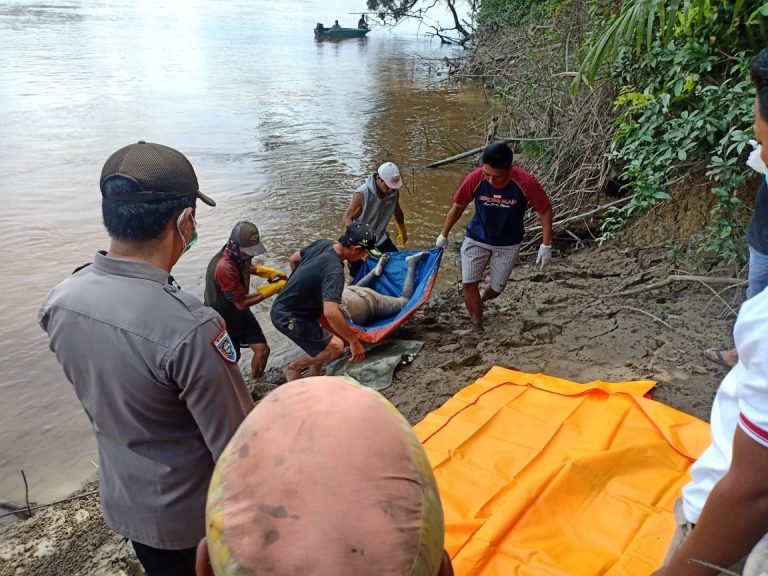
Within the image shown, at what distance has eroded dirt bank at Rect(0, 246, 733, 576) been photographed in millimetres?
2658

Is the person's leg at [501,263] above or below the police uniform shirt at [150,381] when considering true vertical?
below

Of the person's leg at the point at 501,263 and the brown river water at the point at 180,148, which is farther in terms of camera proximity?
the brown river water at the point at 180,148

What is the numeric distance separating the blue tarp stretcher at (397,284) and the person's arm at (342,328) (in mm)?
137

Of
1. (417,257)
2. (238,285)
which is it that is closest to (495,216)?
(417,257)

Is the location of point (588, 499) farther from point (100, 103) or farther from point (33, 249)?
point (100, 103)

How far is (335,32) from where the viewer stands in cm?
3419

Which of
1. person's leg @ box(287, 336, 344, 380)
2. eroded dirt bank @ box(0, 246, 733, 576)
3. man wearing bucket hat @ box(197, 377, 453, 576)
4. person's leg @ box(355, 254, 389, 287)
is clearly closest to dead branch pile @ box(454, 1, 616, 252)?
eroded dirt bank @ box(0, 246, 733, 576)

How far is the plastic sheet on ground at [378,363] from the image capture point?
3910 mm

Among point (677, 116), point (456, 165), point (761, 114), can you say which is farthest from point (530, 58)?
point (761, 114)

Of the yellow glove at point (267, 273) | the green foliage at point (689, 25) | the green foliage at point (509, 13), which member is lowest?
the yellow glove at point (267, 273)

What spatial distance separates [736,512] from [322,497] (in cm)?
72

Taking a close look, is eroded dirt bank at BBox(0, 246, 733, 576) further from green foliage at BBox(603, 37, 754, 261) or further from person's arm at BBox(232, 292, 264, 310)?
person's arm at BBox(232, 292, 264, 310)

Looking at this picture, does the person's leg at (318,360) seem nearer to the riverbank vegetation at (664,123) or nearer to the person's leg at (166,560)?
the person's leg at (166,560)

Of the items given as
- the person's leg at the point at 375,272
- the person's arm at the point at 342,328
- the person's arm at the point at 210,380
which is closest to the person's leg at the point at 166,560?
the person's arm at the point at 210,380
